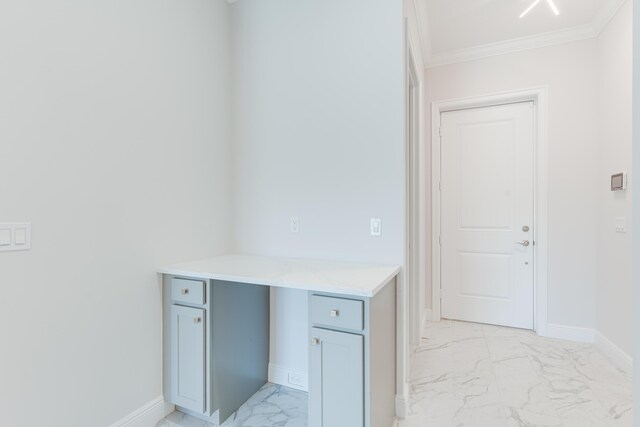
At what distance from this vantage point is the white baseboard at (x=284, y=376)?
2068mm

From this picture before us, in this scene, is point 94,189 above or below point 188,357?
above

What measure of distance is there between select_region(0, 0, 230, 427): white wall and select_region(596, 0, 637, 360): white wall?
9.85 feet

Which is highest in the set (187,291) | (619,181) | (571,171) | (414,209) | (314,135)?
(314,135)

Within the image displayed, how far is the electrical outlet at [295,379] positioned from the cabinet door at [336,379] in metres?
0.67

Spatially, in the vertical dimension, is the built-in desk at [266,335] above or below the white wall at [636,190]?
below

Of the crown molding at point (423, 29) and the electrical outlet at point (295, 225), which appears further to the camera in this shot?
the crown molding at point (423, 29)

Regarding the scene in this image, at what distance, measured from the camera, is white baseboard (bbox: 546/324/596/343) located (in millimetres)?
2703

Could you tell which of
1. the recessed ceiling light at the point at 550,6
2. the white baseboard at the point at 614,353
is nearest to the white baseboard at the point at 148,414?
the white baseboard at the point at 614,353

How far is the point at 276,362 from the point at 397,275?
1.10 meters

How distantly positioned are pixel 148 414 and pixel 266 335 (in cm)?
78

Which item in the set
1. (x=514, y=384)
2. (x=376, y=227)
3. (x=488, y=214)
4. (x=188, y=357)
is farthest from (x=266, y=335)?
(x=488, y=214)

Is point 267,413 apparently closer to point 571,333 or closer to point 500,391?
point 500,391

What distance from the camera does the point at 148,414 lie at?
172 cm

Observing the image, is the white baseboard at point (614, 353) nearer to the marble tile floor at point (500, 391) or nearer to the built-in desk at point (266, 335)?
the marble tile floor at point (500, 391)
